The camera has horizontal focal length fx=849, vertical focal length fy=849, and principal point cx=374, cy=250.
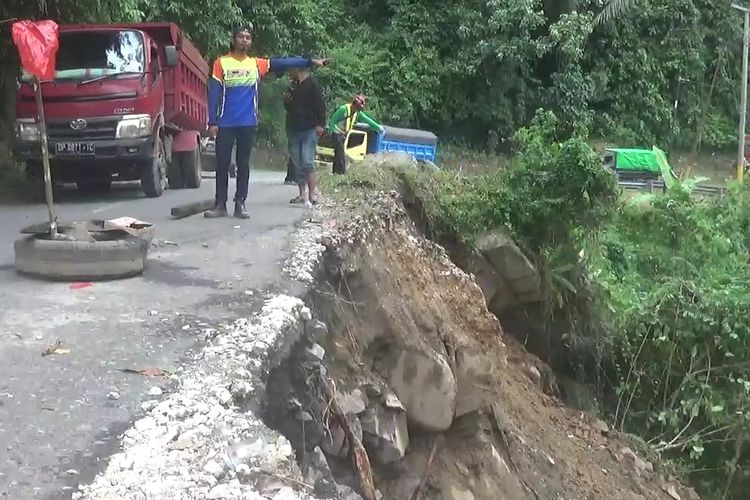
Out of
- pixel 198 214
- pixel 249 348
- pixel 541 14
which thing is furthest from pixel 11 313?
pixel 541 14

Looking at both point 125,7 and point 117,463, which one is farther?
point 125,7

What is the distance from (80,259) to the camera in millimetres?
6227

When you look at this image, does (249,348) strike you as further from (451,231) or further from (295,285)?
(451,231)

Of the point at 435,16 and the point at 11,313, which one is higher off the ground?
the point at 435,16

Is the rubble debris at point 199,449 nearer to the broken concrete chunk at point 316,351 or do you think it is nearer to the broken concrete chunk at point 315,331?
the broken concrete chunk at point 316,351

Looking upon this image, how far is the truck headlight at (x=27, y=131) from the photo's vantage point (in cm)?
1137

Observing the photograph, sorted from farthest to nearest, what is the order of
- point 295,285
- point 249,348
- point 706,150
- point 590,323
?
point 706,150 < point 590,323 < point 295,285 < point 249,348

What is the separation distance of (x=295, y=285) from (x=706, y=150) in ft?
111

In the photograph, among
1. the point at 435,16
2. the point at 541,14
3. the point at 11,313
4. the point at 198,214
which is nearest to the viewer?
the point at 11,313

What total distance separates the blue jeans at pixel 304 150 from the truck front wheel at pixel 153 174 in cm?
249

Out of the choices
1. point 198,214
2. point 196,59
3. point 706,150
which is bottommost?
point 706,150

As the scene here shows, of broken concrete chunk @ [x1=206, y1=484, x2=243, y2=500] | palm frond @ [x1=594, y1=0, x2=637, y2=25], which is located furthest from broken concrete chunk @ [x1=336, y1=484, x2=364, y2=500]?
palm frond @ [x1=594, y1=0, x2=637, y2=25]

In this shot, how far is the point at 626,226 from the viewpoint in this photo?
54.0ft

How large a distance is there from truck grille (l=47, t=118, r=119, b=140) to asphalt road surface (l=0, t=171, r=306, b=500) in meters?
2.46
